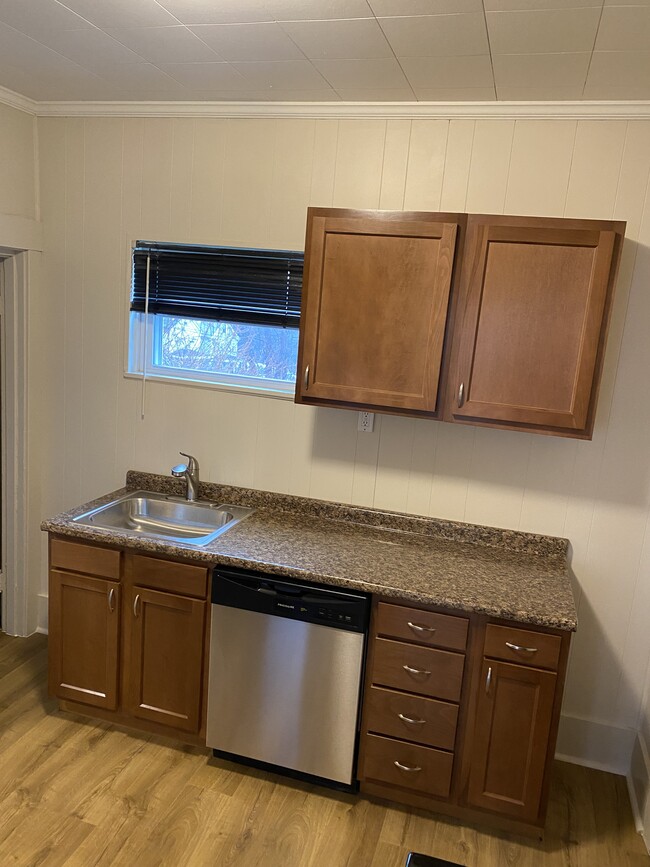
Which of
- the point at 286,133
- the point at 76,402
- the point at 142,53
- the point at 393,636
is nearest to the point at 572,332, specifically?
the point at 393,636

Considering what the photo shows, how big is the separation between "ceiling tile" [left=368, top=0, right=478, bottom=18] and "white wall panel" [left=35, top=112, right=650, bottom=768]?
2.64 ft

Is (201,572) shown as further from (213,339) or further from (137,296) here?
(137,296)

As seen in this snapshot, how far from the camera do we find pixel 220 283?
2947mm

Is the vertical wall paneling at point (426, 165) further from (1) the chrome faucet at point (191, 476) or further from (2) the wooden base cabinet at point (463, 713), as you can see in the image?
(2) the wooden base cabinet at point (463, 713)

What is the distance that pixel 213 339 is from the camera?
3090 millimetres

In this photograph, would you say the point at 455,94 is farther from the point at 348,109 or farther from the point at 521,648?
the point at 521,648

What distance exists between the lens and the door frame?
3.11 m

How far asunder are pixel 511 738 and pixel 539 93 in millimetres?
2236

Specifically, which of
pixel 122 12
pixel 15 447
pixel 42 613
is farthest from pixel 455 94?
pixel 42 613

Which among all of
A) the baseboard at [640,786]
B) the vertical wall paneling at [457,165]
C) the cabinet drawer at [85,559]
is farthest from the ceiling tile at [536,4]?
the baseboard at [640,786]

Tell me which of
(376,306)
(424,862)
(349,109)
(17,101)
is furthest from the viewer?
(17,101)

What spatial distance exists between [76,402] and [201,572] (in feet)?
4.17

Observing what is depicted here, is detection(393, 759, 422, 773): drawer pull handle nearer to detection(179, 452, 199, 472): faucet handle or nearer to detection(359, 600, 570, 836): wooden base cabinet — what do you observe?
detection(359, 600, 570, 836): wooden base cabinet

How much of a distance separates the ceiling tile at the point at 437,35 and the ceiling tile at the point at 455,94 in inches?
13.0
